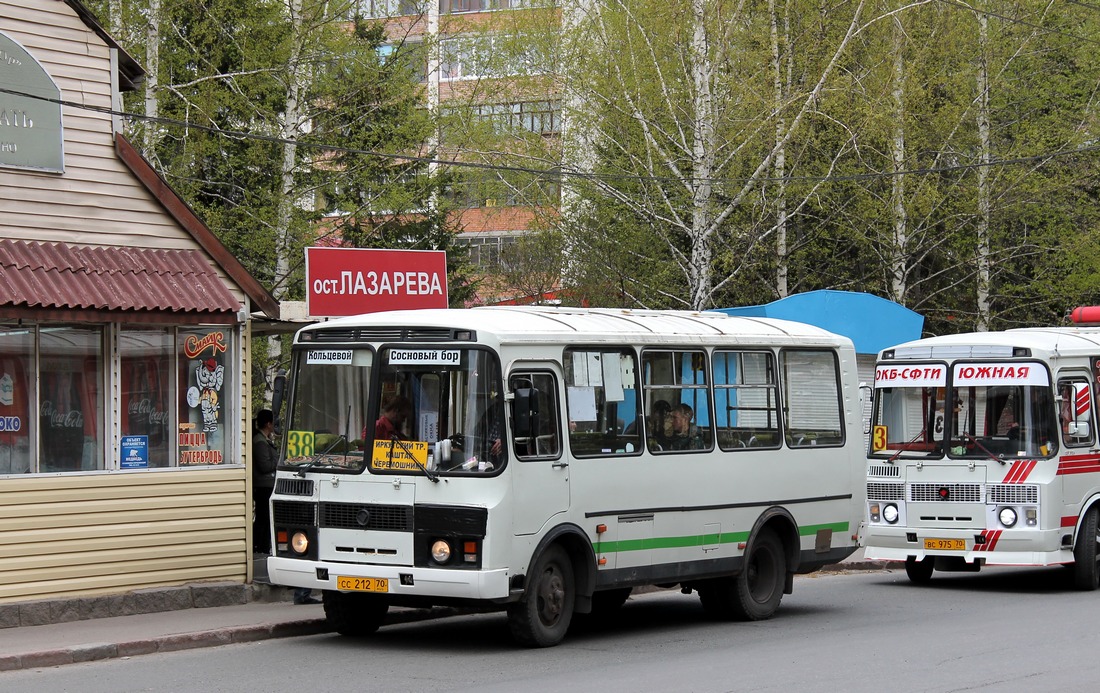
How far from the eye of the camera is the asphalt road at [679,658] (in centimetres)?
1008

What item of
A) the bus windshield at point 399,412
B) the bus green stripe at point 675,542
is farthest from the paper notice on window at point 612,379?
the bus windshield at point 399,412

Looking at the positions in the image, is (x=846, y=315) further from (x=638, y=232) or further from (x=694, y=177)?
(x=638, y=232)

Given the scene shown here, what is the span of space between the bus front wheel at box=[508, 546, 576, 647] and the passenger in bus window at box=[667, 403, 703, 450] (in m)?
1.74

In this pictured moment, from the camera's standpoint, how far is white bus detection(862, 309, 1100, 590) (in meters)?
16.4

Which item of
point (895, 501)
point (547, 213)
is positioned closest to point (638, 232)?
point (547, 213)

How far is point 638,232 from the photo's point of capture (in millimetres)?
33062

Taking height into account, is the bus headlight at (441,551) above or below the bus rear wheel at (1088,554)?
above

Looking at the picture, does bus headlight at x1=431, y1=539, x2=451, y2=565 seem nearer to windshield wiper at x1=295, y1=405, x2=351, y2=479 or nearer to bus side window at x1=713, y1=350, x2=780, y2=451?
windshield wiper at x1=295, y1=405, x2=351, y2=479

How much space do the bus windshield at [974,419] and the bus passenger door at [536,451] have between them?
678 centimetres

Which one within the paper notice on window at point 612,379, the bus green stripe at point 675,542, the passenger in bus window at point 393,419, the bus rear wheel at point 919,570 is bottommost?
the bus rear wheel at point 919,570

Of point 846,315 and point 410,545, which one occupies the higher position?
point 846,315

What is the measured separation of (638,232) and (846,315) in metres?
9.13

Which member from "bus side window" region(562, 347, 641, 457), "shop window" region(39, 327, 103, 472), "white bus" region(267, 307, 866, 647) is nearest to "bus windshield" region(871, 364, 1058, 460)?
"white bus" region(267, 307, 866, 647)

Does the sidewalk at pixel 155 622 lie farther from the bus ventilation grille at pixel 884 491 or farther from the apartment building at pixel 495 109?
the apartment building at pixel 495 109
